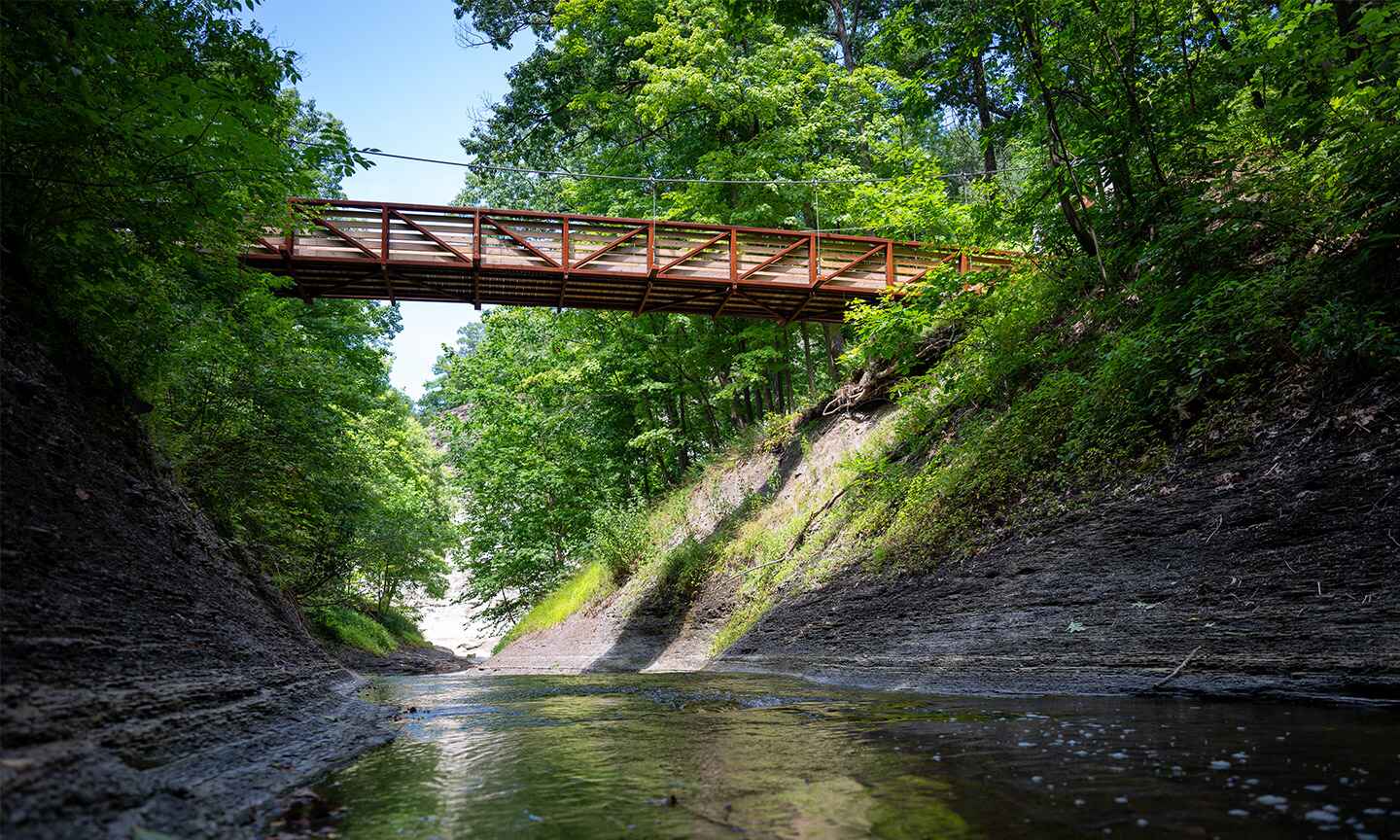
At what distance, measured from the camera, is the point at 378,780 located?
3.33 meters

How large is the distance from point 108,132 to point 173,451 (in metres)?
4.13

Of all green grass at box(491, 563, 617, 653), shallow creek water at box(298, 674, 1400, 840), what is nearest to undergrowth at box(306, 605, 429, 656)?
green grass at box(491, 563, 617, 653)

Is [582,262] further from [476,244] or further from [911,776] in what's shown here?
[911,776]

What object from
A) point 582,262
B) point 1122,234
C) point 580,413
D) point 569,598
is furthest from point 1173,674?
point 580,413

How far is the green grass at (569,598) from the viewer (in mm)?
20344

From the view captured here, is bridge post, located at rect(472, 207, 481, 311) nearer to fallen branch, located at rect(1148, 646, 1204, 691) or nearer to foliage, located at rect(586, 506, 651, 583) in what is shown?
foliage, located at rect(586, 506, 651, 583)

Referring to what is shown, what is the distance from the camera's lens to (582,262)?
50.6 ft

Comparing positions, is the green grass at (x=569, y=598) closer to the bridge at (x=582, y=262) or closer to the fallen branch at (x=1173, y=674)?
the bridge at (x=582, y=262)

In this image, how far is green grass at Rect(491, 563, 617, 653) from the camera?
20.3 m

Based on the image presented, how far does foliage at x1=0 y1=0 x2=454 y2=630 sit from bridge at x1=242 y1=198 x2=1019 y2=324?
313cm

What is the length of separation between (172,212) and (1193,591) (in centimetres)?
738

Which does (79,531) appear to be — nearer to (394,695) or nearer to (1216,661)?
(394,695)

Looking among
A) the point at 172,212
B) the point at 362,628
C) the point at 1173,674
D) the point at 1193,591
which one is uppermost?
the point at 172,212

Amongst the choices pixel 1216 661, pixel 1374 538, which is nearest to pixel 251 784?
pixel 1216 661
